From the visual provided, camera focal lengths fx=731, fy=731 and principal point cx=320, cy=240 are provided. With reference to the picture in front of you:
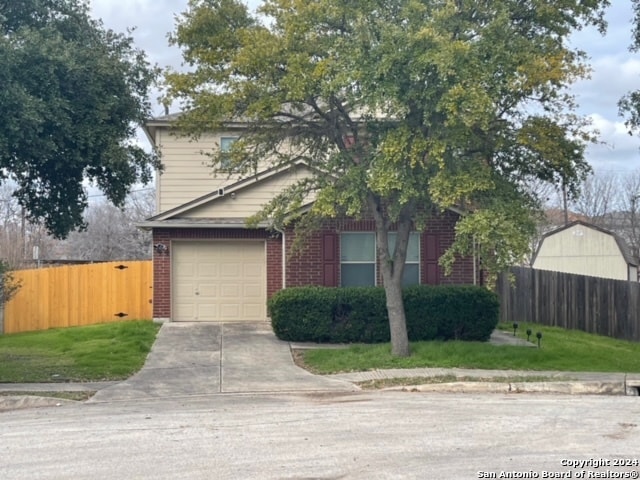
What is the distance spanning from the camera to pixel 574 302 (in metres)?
22.7

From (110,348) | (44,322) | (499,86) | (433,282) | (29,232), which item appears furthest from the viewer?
(29,232)

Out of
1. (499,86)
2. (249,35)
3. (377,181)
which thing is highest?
(249,35)

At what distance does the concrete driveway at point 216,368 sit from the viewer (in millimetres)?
12602

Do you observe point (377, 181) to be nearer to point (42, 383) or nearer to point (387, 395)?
point (387, 395)

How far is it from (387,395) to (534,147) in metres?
5.33

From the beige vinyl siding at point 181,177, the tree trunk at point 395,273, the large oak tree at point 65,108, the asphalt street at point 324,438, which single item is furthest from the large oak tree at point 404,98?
the beige vinyl siding at point 181,177

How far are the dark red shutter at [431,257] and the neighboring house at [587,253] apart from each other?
15144 mm

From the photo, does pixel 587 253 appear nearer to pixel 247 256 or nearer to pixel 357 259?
pixel 357 259

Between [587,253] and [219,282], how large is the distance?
20.4 metres

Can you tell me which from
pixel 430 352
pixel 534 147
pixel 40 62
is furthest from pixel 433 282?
pixel 40 62

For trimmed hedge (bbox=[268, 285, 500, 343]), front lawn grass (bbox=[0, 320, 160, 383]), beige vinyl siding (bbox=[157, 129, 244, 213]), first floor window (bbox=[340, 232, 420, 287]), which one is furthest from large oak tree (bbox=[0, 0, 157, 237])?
beige vinyl siding (bbox=[157, 129, 244, 213])

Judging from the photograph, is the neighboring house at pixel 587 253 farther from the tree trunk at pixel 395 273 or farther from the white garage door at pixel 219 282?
the tree trunk at pixel 395 273

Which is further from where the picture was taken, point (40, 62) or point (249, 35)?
point (249, 35)

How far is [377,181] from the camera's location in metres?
12.7
